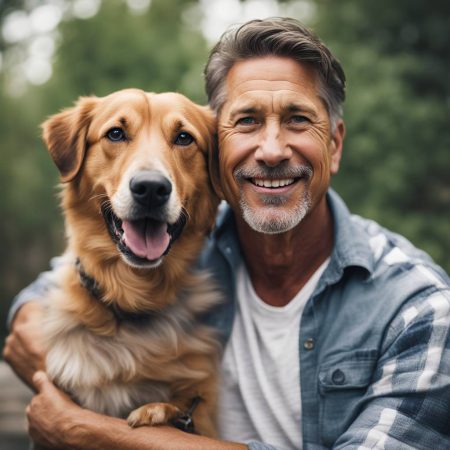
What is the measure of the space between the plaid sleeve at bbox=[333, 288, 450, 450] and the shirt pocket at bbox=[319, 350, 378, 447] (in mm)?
100

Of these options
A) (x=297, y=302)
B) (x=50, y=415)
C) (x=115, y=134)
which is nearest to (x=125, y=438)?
(x=50, y=415)

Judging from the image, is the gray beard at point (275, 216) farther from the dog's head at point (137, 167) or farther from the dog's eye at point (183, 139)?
the dog's eye at point (183, 139)

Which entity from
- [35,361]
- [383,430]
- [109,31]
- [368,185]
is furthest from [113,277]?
[109,31]

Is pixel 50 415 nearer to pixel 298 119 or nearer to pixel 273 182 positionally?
pixel 273 182

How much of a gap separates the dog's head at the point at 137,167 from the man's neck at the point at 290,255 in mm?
339

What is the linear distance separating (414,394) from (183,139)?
1.50 meters

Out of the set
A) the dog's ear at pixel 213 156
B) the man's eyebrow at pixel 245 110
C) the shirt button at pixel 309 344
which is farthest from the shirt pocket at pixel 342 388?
the man's eyebrow at pixel 245 110

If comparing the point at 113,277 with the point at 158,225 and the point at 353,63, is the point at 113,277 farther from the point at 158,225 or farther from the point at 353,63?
the point at 353,63

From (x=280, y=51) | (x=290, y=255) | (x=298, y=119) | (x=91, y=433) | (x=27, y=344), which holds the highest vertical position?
(x=280, y=51)

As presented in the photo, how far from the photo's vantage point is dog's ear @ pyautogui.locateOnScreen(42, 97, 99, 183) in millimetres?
2922

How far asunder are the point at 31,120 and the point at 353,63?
11.5 metres

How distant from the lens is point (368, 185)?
29.6ft

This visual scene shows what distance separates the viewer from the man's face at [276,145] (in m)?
2.68

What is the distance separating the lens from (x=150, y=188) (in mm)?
2541
